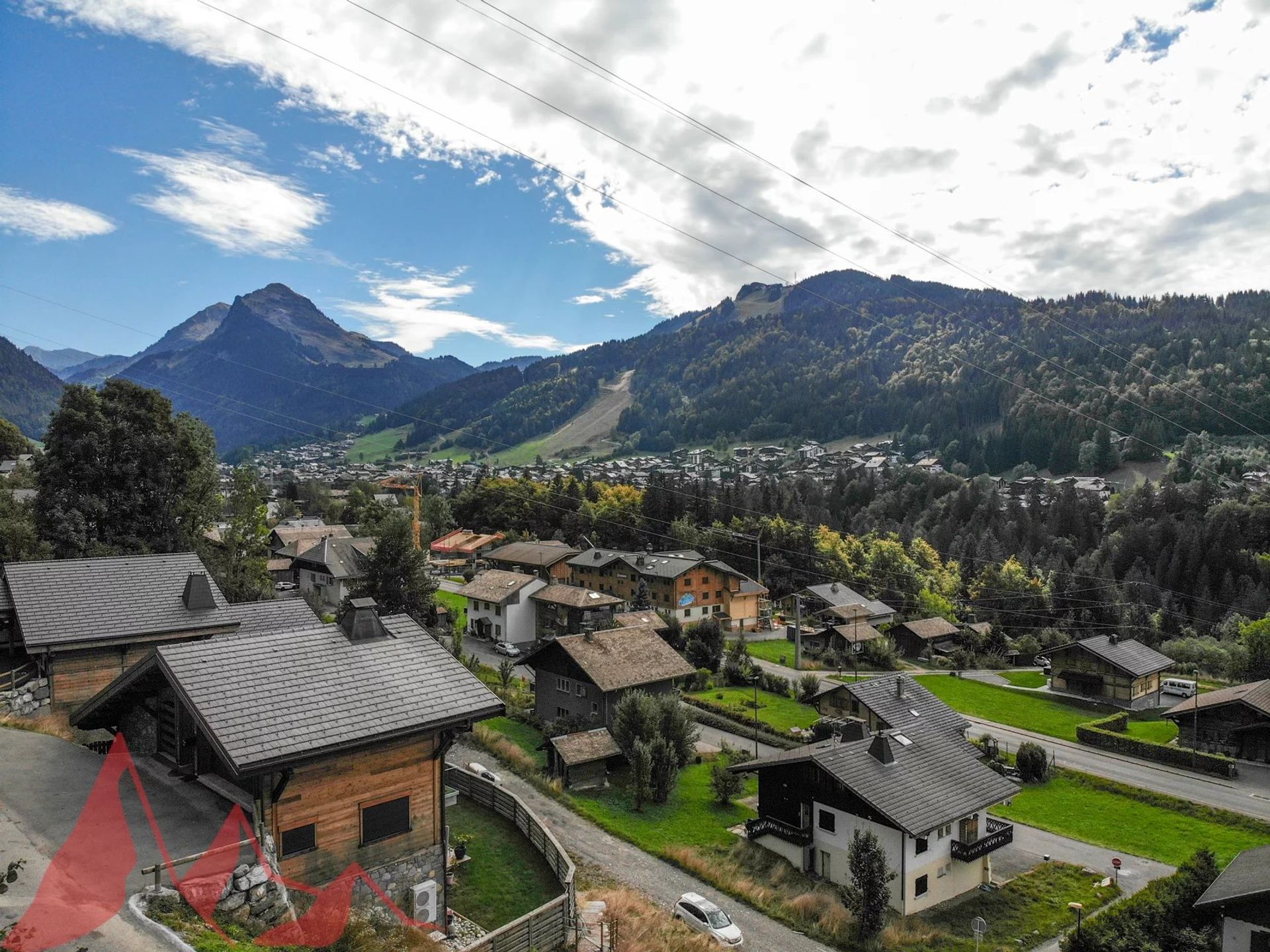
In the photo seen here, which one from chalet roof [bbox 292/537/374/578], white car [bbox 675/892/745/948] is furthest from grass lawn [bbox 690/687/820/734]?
chalet roof [bbox 292/537/374/578]

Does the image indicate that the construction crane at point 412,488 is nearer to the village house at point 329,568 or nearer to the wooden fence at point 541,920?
the village house at point 329,568

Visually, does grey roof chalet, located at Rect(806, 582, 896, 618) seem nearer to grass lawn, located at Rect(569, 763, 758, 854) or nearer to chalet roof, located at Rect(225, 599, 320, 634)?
grass lawn, located at Rect(569, 763, 758, 854)

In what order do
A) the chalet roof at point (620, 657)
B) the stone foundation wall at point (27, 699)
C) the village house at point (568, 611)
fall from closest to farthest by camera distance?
the stone foundation wall at point (27, 699) < the chalet roof at point (620, 657) < the village house at point (568, 611)

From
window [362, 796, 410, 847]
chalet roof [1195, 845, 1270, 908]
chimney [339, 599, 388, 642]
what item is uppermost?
chimney [339, 599, 388, 642]

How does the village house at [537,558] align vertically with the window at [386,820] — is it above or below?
below

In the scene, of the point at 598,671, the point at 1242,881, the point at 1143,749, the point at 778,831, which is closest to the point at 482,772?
the point at 598,671

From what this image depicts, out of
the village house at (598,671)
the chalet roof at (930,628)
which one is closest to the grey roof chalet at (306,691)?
the village house at (598,671)

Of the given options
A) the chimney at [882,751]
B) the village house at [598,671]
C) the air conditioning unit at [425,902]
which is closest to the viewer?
the air conditioning unit at [425,902]

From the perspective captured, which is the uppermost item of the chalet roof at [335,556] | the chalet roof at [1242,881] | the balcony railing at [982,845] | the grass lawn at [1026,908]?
the chalet roof at [335,556]
